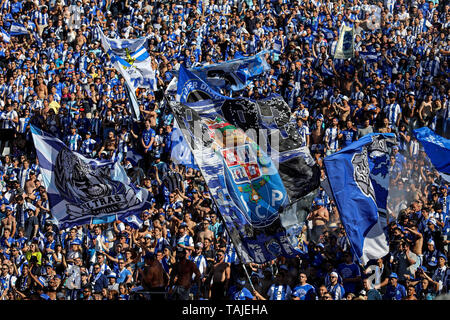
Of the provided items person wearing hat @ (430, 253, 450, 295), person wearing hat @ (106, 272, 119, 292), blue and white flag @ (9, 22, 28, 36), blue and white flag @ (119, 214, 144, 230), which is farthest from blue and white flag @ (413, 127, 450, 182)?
blue and white flag @ (9, 22, 28, 36)

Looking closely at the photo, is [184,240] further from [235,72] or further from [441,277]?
[441,277]

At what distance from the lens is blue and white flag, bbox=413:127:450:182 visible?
38.7ft

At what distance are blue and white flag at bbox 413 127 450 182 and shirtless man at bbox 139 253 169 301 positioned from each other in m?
4.19

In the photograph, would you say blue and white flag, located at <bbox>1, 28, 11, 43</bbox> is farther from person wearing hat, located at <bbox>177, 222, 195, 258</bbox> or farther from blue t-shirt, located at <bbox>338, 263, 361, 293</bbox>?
blue t-shirt, located at <bbox>338, 263, 361, 293</bbox>

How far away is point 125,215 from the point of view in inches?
507

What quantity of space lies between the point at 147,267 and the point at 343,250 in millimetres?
2882

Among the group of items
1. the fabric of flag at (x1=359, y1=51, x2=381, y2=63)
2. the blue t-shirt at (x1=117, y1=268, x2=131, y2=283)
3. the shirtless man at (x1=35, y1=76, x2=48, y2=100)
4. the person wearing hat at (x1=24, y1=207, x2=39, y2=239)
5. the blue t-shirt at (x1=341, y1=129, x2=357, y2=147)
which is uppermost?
the fabric of flag at (x1=359, y1=51, x2=381, y2=63)

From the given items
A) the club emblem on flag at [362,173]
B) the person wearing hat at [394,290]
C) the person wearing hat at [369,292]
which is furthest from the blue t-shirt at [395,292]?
the club emblem on flag at [362,173]

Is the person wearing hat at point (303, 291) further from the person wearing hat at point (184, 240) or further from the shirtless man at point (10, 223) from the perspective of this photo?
the shirtless man at point (10, 223)

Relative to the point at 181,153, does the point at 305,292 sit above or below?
below

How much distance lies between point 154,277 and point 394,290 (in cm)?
350

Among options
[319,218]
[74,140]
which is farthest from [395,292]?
[74,140]

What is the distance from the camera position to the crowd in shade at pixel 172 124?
1223 cm

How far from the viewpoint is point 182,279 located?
40.9 feet
